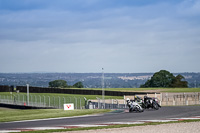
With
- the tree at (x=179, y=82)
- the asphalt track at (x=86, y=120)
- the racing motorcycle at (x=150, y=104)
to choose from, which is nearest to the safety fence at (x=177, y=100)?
the racing motorcycle at (x=150, y=104)

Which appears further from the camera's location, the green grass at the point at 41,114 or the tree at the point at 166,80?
the tree at the point at 166,80

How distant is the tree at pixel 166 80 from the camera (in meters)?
115

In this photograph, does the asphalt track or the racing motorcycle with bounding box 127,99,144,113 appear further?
the racing motorcycle with bounding box 127,99,144,113

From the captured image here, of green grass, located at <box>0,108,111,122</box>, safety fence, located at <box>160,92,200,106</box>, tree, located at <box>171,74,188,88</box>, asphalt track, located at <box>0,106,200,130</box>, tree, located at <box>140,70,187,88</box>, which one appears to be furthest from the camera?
tree, located at <box>140,70,187,88</box>

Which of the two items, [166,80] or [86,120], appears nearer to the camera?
[86,120]

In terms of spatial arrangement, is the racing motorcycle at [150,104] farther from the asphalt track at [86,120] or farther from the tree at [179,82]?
the tree at [179,82]

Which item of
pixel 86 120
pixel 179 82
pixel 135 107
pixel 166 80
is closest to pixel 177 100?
pixel 135 107

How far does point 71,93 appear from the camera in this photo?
245 feet

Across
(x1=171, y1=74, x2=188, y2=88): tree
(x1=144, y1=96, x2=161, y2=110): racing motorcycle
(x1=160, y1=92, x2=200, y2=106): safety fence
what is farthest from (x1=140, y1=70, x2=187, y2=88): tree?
(x1=144, y1=96, x2=161, y2=110): racing motorcycle

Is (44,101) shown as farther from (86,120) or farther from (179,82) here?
(179,82)

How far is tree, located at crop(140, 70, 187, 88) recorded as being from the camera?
11525cm

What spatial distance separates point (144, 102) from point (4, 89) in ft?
184

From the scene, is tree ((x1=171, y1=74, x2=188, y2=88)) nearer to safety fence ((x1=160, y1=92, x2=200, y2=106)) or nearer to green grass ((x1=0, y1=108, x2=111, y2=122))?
safety fence ((x1=160, y1=92, x2=200, y2=106))

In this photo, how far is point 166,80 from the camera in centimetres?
12012
